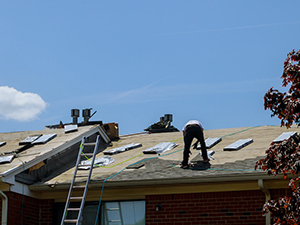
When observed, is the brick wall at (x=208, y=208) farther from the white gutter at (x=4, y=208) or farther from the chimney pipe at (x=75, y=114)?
the chimney pipe at (x=75, y=114)

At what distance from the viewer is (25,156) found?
12.3m

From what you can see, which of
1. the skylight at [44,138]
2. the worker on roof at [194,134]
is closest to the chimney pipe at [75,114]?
the skylight at [44,138]

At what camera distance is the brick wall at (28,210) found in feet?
36.5

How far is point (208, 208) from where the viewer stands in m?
10.5

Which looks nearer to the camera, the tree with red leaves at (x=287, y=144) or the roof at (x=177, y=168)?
the tree with red leaves at (x=287, y=144)

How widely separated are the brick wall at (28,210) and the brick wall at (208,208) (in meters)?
2.75

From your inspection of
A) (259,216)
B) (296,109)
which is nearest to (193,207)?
(259,216)

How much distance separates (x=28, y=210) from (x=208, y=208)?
4.47 metres

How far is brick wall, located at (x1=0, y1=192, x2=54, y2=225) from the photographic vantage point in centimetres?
1112

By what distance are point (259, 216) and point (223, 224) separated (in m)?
0.80

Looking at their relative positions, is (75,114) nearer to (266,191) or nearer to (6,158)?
(6,158)

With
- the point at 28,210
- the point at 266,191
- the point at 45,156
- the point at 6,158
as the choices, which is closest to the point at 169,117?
the point at 45,156

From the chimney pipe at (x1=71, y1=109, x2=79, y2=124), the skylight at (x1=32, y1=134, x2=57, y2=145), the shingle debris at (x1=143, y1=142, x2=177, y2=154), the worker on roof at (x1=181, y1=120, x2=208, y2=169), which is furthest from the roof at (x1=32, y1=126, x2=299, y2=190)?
the chimney pipe at (x1=71, y1=109, x2=79, y2=124)

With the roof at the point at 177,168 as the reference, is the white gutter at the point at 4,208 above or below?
below
